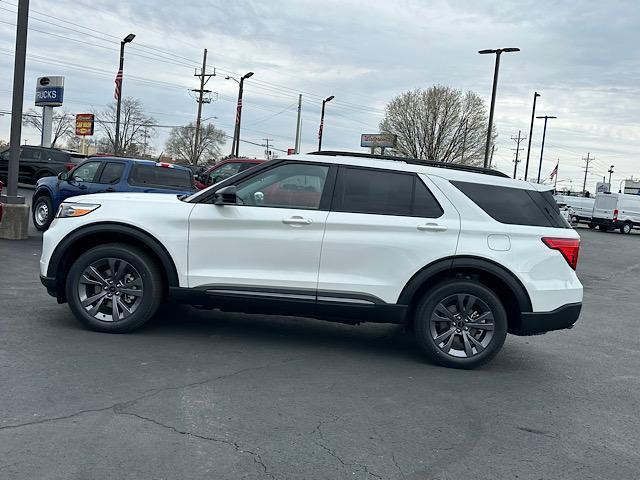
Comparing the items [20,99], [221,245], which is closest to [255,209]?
[221,245]

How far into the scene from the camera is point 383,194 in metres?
5.80

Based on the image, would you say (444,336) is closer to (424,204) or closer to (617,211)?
(424,204)

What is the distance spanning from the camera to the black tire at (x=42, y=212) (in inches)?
517

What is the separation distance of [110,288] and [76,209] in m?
0.83

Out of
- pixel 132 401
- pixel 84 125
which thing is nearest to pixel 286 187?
pixel 132 401

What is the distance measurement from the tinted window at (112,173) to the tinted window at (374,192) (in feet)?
25.2

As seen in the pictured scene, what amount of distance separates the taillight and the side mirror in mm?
2831

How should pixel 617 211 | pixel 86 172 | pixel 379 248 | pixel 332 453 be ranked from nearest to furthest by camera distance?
1. pixel 332 453
2. pixel 379 248
3. pixel 86 172
4. pixel 617 211

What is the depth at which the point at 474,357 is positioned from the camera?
18.7 feet

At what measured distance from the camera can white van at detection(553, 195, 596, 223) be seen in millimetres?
39906

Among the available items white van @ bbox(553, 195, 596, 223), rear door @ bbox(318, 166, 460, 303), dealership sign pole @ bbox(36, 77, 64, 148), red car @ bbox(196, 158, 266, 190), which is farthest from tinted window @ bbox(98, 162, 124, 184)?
white van @ bbox(553, 195, 596, 223)

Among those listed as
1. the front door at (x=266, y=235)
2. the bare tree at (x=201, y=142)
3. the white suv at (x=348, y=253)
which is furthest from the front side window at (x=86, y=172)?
the bare tree at (x=201, y=142)

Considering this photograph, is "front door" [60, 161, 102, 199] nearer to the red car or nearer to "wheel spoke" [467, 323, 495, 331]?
the red car

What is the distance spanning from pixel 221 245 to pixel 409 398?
7.14ft
